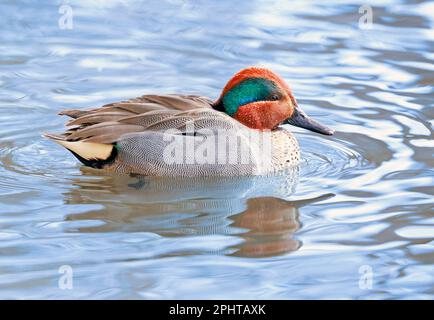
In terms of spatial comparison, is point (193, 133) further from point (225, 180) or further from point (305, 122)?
point (305, 122)

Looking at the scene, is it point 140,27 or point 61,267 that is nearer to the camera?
point 61,267

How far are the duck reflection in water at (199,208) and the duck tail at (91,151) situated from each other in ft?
0.40

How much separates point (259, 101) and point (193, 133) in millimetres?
628

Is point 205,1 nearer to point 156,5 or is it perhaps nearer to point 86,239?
point 156,5

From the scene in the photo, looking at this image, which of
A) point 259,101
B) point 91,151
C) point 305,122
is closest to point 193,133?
point 259,101

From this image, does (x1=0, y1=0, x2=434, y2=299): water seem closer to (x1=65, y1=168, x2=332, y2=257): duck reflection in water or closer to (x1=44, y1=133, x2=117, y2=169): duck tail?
(x1=65, y1=168, x2=332, y2=257): duck reflection in water

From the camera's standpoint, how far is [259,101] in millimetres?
8469

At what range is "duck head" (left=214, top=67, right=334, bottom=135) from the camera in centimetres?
839
